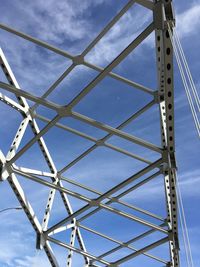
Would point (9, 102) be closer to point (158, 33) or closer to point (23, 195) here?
point (23, 195)

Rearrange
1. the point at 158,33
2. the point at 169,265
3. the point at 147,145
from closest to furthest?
the point at 158,33 < the point at 147,145 < the point at 169,265

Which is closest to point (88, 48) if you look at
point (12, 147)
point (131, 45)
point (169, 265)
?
point (131, 45)

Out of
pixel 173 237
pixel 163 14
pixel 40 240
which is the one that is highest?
pixel 163 14

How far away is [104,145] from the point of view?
11.0m

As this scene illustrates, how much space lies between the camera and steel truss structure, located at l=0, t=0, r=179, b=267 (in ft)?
22.6

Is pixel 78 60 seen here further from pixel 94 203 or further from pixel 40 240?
pixel 40 240

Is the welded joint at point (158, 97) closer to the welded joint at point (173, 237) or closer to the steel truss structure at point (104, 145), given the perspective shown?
the steel truss structure at point (104, 145)

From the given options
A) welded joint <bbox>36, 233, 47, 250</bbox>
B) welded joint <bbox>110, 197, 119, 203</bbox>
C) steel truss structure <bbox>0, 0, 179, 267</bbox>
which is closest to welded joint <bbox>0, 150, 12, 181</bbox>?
steel truss structure <bbox>0, 0, 179, 267</bbox>

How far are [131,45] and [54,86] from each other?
3532 mm

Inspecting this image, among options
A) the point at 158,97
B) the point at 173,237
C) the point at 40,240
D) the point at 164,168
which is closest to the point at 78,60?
the point at 158,97

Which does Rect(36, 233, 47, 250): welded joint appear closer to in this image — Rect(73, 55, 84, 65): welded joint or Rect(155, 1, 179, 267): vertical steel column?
Rect(155, 1, 179, 267): vertical steel column

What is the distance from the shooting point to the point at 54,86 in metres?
9.71

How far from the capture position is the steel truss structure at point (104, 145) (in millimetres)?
6895

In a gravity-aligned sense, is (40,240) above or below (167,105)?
below
